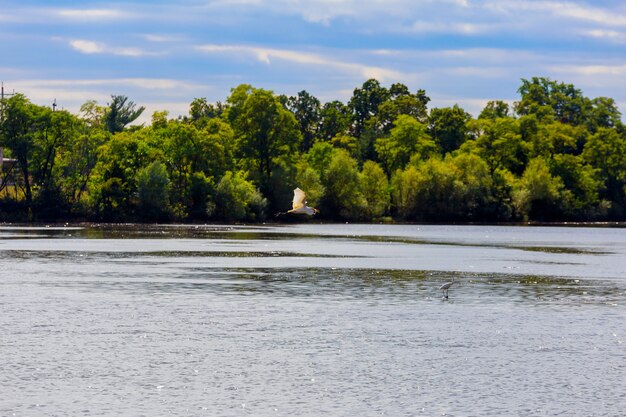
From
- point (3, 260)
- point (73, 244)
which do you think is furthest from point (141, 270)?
point (73, 244)

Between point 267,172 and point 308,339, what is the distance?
130 m

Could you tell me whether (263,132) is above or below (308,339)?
above

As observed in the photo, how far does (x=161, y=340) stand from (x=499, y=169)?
151967 millimetres

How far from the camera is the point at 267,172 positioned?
16425 centimetres

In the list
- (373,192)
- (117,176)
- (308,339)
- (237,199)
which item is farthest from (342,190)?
(308,339)

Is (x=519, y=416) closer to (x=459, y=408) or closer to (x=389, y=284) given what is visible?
(x=459, y=408)

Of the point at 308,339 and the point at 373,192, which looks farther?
the point at 373,192

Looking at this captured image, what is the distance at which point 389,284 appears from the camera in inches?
2169

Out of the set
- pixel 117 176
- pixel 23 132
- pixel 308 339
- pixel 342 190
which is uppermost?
pixel 23 132

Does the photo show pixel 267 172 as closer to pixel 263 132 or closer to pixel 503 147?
pixel 263 132

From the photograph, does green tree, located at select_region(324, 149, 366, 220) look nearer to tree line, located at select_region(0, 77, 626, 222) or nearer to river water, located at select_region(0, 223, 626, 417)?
tree line, located at select_region(0, 77, 626, 222)

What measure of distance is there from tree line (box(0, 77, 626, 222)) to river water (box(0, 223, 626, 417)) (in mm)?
80933

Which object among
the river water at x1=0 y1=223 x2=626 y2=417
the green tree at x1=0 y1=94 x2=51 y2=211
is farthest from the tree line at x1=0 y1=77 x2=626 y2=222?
the river water at x1=0 y1=223 x2=626 y2=417

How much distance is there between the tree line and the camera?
149 metres
